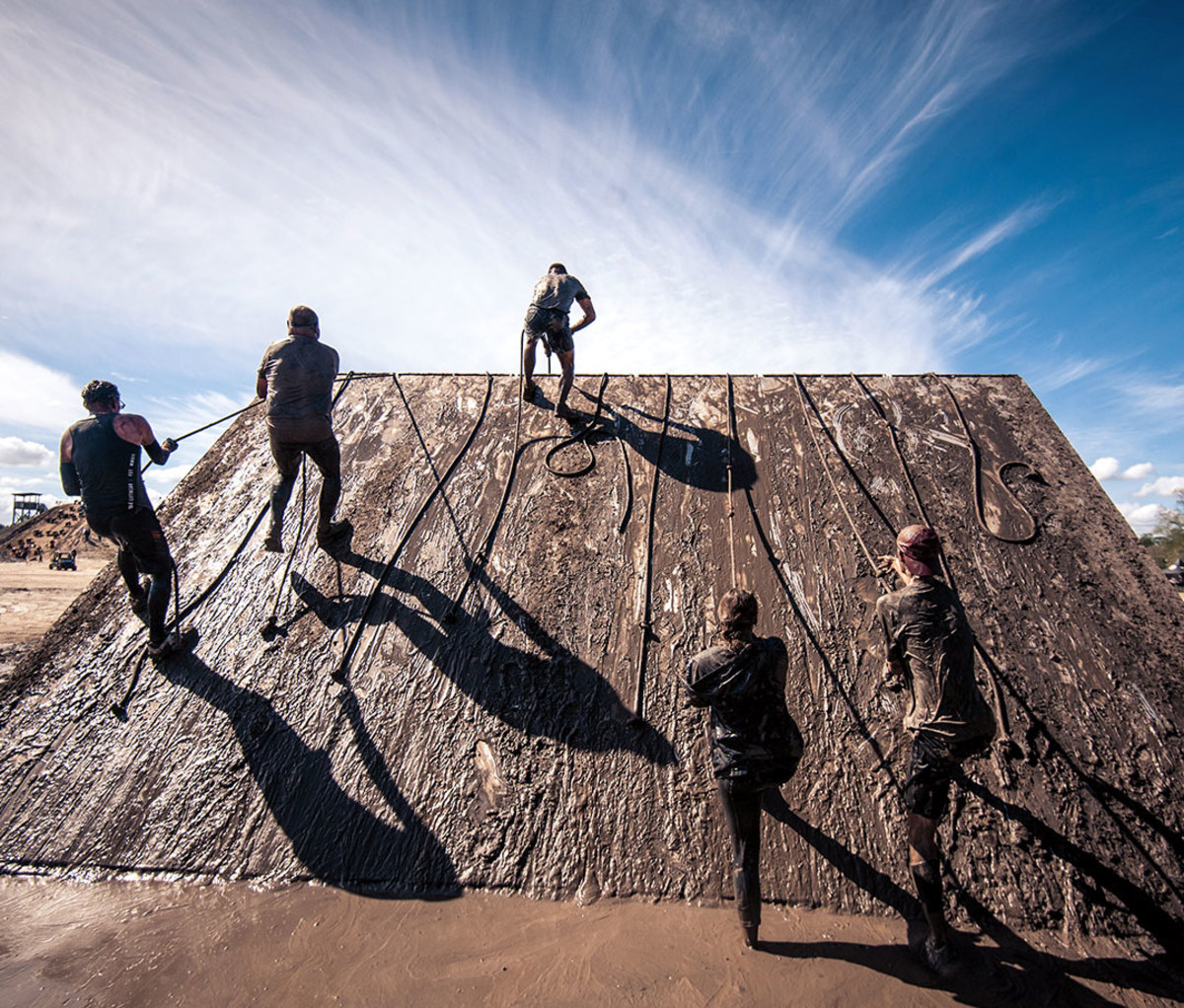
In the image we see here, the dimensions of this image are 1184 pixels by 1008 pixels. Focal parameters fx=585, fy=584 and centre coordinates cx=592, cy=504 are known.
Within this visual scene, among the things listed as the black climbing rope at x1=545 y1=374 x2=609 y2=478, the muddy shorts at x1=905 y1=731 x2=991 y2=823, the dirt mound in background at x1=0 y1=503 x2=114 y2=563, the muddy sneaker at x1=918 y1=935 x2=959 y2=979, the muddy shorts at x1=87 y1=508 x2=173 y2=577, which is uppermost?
the dirt mound in background at x1=0 y1=503 x2=114 y2=563

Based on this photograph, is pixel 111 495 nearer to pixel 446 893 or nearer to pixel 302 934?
pixel 302 934

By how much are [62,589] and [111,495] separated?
13.4 meters

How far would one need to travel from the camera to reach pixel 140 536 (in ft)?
12.5

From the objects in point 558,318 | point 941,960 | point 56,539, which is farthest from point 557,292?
point 56,539

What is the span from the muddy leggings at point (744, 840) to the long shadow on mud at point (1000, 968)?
18 centimetres

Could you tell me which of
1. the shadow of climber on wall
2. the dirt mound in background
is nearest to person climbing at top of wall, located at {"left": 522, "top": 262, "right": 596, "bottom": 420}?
the shadow of climber on wall

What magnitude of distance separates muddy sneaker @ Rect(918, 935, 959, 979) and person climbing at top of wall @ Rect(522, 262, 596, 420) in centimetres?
433

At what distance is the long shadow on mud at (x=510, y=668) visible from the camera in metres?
3.15

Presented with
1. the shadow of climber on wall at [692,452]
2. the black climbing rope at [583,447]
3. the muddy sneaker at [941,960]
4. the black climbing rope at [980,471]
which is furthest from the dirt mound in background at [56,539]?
the muddy sneaker at [941,960]

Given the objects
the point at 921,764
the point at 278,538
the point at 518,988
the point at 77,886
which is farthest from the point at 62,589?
the point at 921,764

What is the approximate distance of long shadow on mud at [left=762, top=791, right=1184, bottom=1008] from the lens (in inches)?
83.4

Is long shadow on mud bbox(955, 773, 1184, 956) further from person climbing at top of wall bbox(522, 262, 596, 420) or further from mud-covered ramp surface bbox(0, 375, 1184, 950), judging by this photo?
person climbing at top of wall bbox(522, 262, 596, 420)

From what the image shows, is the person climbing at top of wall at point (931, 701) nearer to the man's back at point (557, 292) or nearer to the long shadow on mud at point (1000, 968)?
the long shadow on mud at point (1000, 968)

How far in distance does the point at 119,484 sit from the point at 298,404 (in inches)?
46.0
